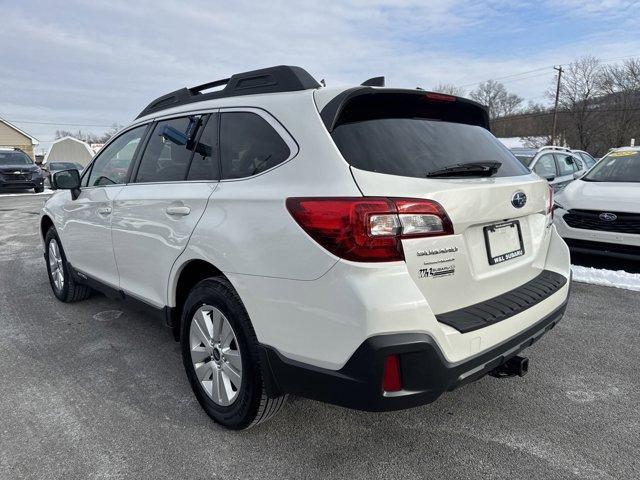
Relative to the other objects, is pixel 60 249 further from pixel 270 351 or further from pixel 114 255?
pixel 270 351

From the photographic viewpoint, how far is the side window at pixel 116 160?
366cm

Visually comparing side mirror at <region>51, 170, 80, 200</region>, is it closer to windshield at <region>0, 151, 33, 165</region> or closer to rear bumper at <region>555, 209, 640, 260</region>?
rear bumper at <region>555, 209, 640, 260</region>

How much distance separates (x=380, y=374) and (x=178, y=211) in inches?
61.1

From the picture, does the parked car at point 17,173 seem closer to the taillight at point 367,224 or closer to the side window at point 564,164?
the side window at point 564,164

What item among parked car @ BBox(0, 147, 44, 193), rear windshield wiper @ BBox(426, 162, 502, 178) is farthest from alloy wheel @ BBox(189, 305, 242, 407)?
parked car @ BBox(0, 147, 44, 193)

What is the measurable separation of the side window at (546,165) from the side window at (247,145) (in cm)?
799

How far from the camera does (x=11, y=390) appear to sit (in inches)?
122

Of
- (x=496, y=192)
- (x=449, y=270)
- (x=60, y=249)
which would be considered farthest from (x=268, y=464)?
(x=60, y=249)

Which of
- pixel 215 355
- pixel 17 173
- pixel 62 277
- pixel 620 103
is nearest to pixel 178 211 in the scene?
pixel 215 355

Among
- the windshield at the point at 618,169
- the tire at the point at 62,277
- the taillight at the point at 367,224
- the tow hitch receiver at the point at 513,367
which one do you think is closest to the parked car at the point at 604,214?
the windshield at the point at 618,169

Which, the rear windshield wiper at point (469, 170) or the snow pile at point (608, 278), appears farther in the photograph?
the snow pile at point (608, 278)

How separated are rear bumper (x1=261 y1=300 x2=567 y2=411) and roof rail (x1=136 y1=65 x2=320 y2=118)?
4.41ft

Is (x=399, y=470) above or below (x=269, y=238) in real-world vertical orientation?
below

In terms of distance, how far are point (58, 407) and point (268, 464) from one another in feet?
4.76
